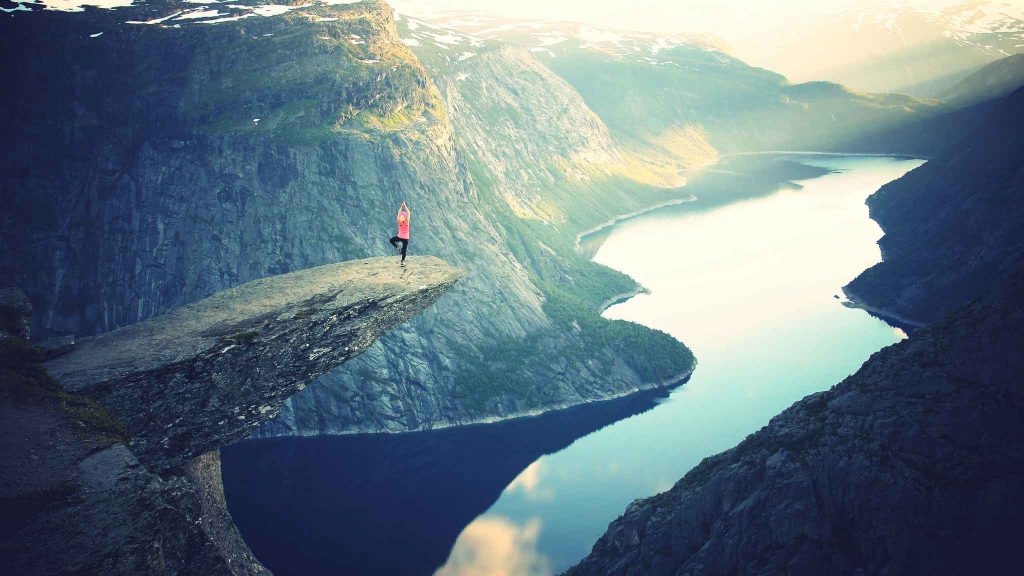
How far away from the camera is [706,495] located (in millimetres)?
46031

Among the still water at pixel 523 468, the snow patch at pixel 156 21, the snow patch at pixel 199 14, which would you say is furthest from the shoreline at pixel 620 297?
the snow patch at pixel 156 21

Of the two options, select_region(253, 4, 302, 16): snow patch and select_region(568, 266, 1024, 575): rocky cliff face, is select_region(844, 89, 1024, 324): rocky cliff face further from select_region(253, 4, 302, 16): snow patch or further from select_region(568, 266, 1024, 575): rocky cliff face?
select_region(253, 4, 302, 16): snow patch

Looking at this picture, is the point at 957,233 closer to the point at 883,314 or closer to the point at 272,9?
the point at 883,314

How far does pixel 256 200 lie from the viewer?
112875mm

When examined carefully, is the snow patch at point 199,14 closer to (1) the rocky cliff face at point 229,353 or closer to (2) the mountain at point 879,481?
(1) the rocky cliff face at point 229,353

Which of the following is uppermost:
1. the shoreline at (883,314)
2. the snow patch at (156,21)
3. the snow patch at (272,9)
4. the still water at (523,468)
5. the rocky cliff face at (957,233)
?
the snow patch at (272,9)

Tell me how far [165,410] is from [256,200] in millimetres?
91729

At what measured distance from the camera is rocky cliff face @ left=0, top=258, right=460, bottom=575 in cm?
2081

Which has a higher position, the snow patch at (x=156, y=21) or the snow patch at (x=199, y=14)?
the snow patch at (x=199, y=14)

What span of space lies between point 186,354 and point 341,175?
9283 centimetres

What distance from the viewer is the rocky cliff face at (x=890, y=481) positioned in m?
37.5

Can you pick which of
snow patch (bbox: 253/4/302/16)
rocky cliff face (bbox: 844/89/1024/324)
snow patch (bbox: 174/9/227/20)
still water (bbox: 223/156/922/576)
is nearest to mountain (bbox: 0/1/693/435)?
snow patch (bbox: 174/9/227/20)

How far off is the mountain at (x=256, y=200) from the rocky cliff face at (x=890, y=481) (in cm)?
7024

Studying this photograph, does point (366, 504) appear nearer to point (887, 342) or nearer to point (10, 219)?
point (10, 219)
